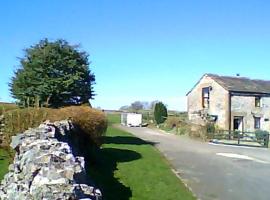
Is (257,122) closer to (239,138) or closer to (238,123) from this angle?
(238,123)

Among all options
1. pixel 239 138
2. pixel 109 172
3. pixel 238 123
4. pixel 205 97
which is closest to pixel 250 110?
pixel 238 123

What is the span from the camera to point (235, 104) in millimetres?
44406

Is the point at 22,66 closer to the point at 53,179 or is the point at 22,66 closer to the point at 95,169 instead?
the point at 95,169

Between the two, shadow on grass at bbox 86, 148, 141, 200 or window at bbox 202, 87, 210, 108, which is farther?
window at bbox 202, 87, 210, 108

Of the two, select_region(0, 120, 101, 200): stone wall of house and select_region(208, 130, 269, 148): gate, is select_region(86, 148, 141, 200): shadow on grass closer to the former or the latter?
select_region(0, 120, 101, 200): stone wall of house

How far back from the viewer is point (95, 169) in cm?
1491

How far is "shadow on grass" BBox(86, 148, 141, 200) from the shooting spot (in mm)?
11133

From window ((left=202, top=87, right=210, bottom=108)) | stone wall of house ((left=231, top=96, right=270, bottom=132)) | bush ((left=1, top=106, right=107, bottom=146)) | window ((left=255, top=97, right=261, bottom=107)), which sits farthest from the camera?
window ((left=202, top=87, right=210, bottom=108))

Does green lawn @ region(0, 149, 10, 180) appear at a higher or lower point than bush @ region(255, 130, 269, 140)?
lower

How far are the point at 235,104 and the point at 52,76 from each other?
25822mm

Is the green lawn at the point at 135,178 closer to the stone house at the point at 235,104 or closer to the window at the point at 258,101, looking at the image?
the stone house at the point at 235,104

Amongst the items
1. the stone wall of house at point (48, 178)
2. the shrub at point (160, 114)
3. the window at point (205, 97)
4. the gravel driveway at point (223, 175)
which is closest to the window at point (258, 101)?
the window at point (205, 97)

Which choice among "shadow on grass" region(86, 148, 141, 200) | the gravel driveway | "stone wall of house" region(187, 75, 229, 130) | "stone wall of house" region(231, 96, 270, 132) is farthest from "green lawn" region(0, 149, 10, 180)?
"stone wall of house" region(231, 96, 270, 132)

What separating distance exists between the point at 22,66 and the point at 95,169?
11834 mm
